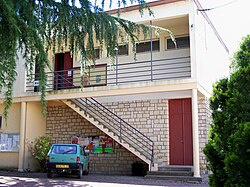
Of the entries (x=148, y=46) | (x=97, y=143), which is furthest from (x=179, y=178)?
(x=148, y=46)

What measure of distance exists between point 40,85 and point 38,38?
2.65 ft

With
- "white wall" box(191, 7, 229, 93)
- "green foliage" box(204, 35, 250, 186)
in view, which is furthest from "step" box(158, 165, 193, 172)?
"green foliage" box(204, 35, 250, 186)

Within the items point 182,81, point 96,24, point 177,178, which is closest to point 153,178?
point 177,178

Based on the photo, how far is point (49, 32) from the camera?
6.68 metres

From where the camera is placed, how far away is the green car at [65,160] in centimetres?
1294

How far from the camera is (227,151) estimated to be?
4621 mm

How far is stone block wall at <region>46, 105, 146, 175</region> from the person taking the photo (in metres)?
16.1

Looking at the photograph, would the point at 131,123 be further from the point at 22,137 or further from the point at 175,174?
the point at 22,137

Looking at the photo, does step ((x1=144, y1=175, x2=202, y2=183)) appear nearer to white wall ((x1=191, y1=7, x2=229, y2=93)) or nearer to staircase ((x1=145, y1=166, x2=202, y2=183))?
staircase ((x1=145, y1=166, x2=202, y2=183))

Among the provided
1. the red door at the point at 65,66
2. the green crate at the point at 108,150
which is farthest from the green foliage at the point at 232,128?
the red door at the point at 65,66

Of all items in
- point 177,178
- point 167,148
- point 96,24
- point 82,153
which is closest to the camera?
point 96,24

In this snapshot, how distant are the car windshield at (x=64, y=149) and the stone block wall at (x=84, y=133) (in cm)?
334

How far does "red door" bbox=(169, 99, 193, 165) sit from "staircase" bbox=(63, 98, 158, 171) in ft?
3.39

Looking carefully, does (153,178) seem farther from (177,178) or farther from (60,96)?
(60,96)
